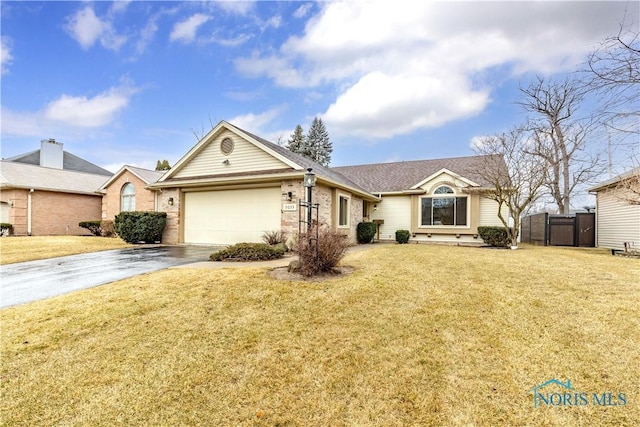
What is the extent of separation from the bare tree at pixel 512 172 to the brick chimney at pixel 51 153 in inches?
1287

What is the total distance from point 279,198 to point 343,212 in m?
3.72

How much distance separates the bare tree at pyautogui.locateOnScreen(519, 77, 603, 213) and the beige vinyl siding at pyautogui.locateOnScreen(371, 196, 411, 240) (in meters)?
7.26

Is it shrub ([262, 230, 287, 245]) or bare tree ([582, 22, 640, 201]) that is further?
shrub ([262, 230, 287, 245])

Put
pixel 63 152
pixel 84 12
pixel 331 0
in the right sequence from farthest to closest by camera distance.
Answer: pixel 63 152 → pixel 84 12 → pixel 331 0

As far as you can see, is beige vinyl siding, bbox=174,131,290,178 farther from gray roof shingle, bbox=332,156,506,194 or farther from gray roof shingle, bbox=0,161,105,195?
gray roof shingle, bbox=0,161,105,195

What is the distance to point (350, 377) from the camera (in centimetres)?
309

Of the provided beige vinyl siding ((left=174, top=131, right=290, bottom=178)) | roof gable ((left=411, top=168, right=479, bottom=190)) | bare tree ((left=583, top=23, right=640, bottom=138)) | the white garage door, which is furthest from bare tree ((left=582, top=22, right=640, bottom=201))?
roof gable ((left=411, top=168, right=479, bottom=190))

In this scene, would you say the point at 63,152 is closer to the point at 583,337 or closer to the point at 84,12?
the point at 84,12

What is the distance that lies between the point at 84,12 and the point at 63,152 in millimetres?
23163

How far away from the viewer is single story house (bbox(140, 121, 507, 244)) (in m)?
12.1

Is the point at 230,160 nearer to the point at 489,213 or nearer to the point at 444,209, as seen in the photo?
the point at 444,209

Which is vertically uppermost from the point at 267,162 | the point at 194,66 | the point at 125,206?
the point at 194,66

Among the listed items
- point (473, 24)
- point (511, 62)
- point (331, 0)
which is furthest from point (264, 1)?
point (511, 62)

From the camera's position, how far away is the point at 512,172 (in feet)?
47.8
